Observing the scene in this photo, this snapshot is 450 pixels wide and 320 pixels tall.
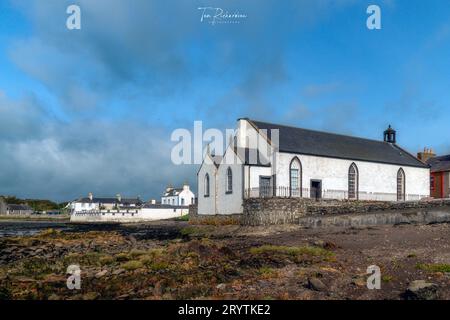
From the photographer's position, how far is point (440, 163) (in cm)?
4897

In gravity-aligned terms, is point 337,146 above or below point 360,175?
above

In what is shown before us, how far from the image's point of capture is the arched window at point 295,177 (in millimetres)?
37562

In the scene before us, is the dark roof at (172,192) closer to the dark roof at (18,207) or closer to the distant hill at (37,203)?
the dark roof at (18,207)

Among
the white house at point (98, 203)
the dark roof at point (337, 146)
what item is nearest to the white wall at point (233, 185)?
the dark roof at point (337, 146)

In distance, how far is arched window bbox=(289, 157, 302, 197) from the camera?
37.6 metres

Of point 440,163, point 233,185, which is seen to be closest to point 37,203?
point 233,185

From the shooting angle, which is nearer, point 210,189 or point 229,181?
point 229,181

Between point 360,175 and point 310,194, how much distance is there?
6.28 metres

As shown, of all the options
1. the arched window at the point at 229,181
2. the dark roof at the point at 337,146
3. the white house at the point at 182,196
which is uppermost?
the dark roof at the point at 337,146

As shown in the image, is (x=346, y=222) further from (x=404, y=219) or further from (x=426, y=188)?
(x=426, y=188)

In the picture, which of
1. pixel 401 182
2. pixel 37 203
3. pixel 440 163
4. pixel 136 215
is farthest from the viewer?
pixel 37 203

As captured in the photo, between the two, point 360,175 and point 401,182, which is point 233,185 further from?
point 401,182

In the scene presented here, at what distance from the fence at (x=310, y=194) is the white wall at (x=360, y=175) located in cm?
38
